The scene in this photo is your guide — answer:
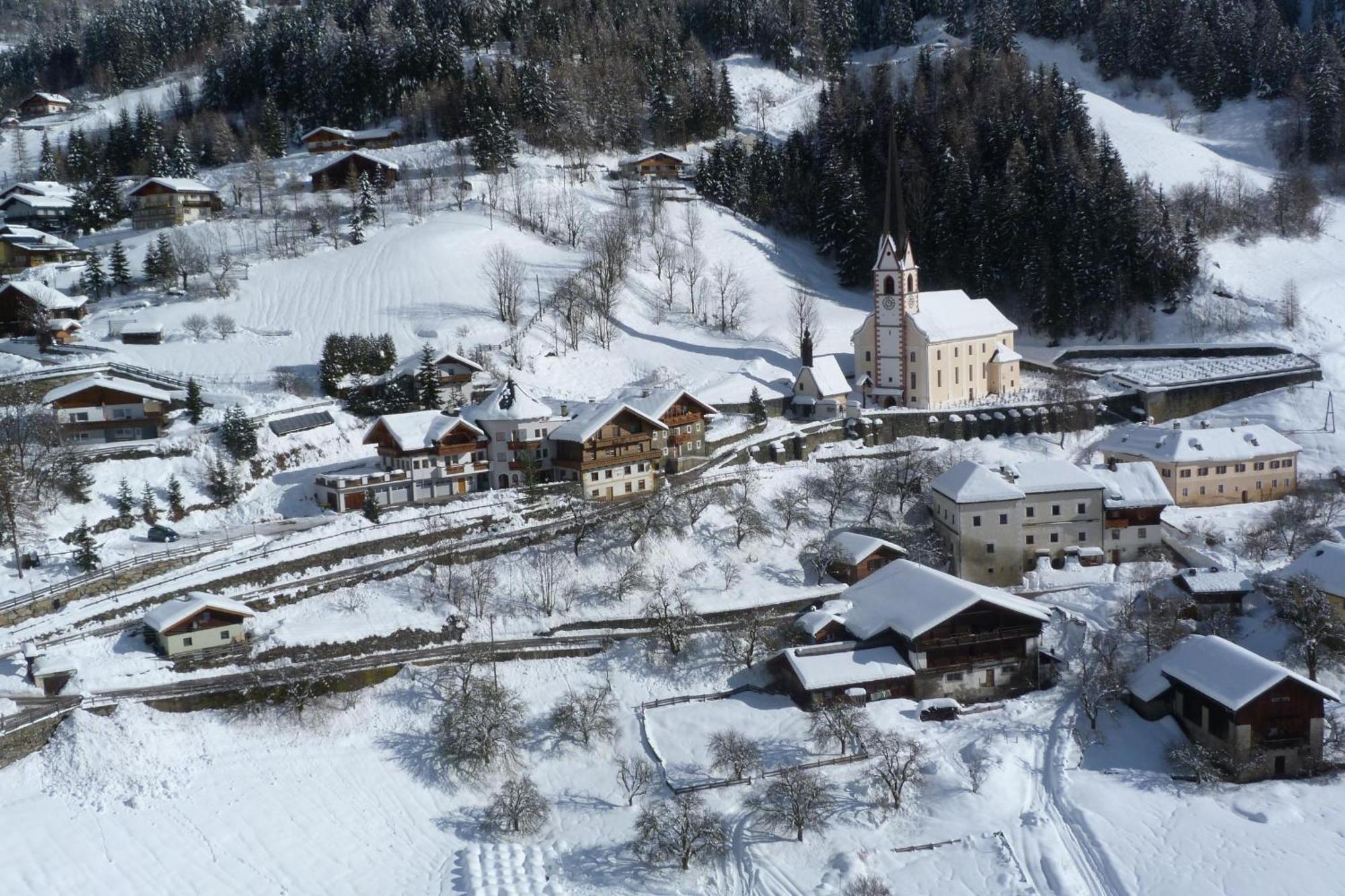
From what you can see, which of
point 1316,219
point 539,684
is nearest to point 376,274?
point 539,684

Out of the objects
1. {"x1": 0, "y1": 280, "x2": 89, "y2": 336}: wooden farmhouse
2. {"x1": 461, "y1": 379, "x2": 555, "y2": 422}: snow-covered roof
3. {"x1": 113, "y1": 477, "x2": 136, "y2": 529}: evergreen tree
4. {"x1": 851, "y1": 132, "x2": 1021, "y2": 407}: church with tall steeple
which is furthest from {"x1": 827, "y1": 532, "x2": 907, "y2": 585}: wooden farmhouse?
{"x1": 0, "y1": 280, "x2": 89, "y2": 336}: wooden farmhouse

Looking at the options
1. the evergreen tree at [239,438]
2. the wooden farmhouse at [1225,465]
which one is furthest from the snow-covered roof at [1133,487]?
the evergreen tree at [239,438]

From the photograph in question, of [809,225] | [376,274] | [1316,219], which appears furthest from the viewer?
[809,225]

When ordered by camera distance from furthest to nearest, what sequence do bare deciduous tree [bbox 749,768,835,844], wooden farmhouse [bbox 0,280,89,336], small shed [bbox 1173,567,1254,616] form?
1. wooden farmhouse [bbox 0,280,89,336]
2. small shed [bbox 1173,567,1254,616]
3. bare deciduous tree [bbox 749,768,835,844]

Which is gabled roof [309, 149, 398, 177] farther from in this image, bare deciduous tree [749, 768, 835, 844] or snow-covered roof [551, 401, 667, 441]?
Answer: bare deciduous tree [749, 768, 835, 844]

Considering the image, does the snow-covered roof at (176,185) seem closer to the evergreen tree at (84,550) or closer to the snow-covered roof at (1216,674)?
the evergreen tree at (84,550)

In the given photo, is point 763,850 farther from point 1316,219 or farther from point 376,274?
point 1316,219

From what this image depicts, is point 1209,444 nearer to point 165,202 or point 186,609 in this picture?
point 186,609
